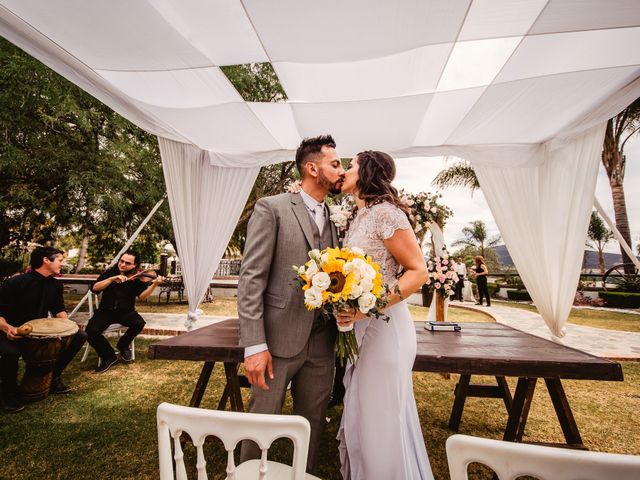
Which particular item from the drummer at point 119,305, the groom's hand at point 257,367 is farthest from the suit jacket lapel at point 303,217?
the drummer at point 119,305

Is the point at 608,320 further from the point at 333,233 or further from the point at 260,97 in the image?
the point at 260,97

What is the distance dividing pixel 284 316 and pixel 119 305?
4.69 meters

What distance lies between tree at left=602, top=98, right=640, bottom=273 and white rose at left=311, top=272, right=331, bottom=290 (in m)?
16.5

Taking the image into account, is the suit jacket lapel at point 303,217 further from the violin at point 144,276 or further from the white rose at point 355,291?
the violin at point 144,276

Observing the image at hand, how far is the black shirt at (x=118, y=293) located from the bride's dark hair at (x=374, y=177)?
4.91 meters

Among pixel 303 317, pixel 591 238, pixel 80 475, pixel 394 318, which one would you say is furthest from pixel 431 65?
pixel 591 238

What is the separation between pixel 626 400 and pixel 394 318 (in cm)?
434

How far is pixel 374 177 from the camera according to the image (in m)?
2.24

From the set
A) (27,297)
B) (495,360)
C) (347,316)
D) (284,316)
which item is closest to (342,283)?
(347,316)

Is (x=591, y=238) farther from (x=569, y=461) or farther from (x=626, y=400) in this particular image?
(x=569, y=461)

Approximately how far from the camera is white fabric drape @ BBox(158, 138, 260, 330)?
475 centimetres

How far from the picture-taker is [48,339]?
369cm

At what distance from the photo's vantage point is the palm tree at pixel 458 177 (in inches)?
651

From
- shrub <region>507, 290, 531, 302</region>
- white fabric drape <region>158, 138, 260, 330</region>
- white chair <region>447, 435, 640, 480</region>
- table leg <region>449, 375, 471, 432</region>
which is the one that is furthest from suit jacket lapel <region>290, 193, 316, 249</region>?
shrub <region>507, 290, 531, 302</region>
